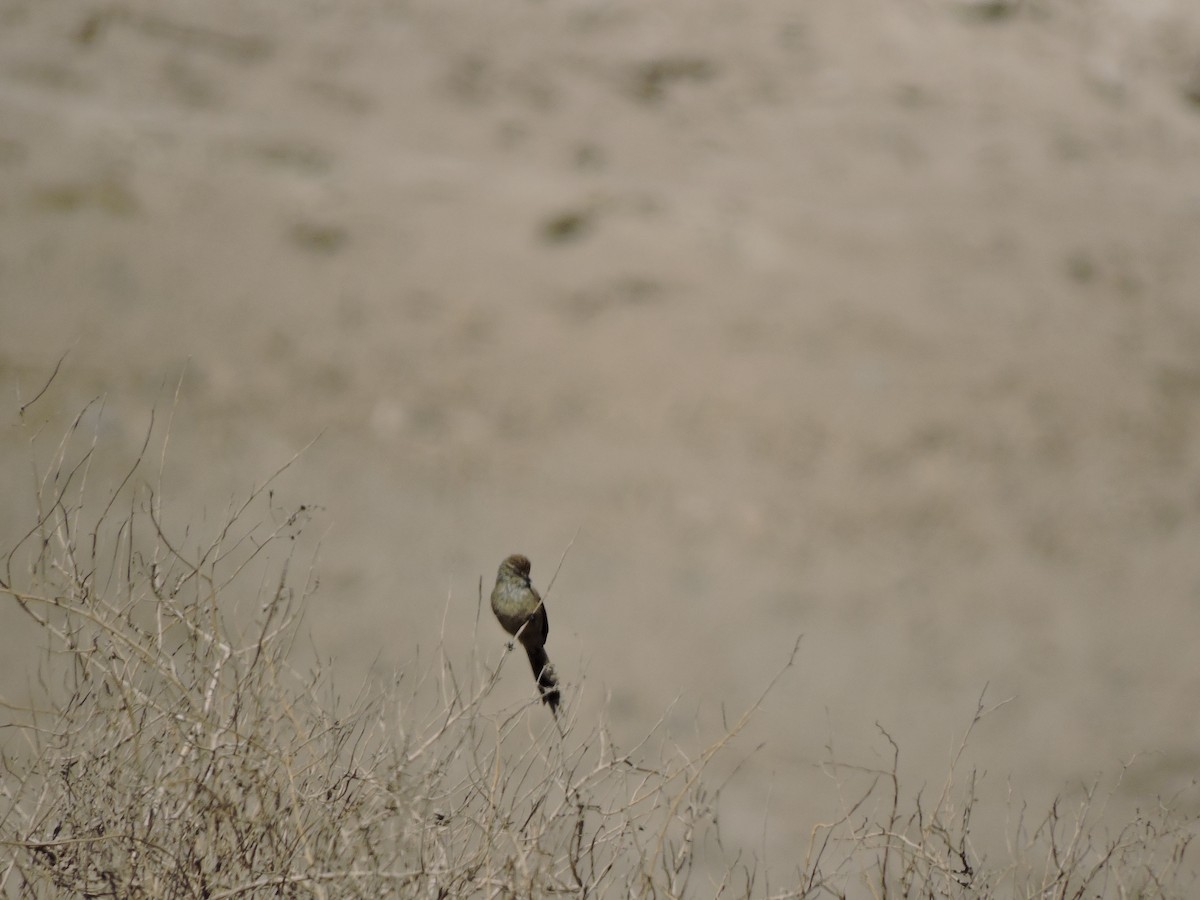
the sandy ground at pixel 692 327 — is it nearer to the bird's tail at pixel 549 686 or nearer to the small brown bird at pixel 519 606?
the small brown bird at pixel 519 606

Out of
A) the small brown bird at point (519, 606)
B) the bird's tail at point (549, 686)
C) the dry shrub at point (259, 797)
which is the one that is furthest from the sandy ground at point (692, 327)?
the dry shrub at point (259, 797)

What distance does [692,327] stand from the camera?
7.46 meters

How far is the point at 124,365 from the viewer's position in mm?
7141

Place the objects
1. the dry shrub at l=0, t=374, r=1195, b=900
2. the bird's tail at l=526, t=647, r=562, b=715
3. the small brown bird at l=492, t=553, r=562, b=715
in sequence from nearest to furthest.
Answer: the dry shrub at l=0, t=374, r=1195, b=900
the bird's tail at l=526, t=647, r=562, b=715
the small brown bird at l=492, t=553, r=562, b=715

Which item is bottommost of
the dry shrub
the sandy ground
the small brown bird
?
the sandy ground

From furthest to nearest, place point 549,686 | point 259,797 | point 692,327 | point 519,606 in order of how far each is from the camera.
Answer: point 692,327 → point 519,606 → point 549,686 → point 259,797

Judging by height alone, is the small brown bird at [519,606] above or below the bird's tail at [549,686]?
below

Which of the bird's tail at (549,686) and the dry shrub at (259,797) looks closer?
the dry shrub at (259,797)

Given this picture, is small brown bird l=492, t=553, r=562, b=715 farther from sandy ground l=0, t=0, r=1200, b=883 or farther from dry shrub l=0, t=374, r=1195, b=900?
sandy ground l=0, t=0, r=1200, b=883

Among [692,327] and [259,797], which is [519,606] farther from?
[692,327]

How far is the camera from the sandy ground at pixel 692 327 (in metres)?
6.75

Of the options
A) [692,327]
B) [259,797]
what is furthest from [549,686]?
[692,327]

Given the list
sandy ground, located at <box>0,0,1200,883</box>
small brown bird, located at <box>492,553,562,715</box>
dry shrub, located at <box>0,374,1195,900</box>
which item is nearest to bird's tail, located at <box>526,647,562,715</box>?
dry shrub, located at <box>0,374,1195,900</box>

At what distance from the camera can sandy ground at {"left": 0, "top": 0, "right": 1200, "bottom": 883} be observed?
6.75 metres
